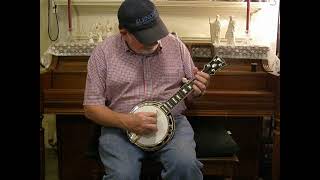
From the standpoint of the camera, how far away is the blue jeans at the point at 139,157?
62.1 inches

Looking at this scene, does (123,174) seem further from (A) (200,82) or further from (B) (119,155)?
(A) (200,82)

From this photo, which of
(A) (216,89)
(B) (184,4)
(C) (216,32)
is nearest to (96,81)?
(A) (216,89)

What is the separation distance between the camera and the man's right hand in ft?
5.31

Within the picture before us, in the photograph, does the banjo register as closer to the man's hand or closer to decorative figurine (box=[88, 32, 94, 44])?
the man's hand

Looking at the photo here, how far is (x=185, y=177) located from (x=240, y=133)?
3.09ft

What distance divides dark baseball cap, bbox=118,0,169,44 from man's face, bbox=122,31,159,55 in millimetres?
49

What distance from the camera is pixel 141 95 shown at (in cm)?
172

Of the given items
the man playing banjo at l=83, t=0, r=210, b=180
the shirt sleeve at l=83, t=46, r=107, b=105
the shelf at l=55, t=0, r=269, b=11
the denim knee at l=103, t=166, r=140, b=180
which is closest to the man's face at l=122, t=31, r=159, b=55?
the man playing banjo at l=83, t=0, r=210, b=180

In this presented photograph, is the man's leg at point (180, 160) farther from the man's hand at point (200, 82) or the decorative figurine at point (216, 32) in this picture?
the decorative figurine at point (216, 32)

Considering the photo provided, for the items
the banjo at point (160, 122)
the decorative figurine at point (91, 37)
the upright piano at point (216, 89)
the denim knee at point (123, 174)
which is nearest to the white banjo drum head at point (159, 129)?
the banjo at point (160, 122)

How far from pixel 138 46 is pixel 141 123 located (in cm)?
34

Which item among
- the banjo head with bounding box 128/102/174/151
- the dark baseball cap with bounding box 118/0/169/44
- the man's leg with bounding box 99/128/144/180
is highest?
the dark baseball cap with bounding box 118/0/169/44
